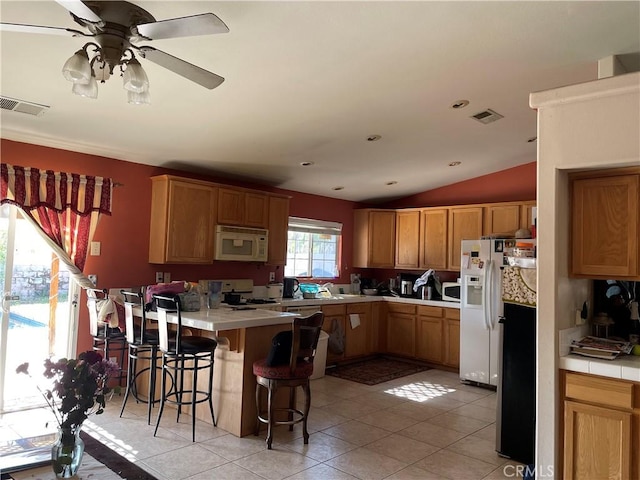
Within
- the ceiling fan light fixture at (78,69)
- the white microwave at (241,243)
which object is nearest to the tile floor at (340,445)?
the white microwave at (241,243)

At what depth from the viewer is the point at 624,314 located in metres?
2.96

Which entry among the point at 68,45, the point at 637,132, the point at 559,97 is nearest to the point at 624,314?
the point at 637,132

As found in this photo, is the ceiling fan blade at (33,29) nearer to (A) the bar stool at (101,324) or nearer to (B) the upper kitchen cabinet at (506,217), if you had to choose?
(A) the bar stool at (101,324)

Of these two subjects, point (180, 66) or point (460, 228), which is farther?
point (460, 228)

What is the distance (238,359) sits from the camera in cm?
360

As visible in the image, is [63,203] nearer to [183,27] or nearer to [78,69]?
[78,69]

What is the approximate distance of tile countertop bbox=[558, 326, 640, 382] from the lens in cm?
232

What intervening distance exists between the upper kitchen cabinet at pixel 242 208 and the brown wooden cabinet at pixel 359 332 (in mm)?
1753

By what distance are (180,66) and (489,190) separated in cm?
513

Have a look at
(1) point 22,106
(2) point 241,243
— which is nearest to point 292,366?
(2) point 241,243

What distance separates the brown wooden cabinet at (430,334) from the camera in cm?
596

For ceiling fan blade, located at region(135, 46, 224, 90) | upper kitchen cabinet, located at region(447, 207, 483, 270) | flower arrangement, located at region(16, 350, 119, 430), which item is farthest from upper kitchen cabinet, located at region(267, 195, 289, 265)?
flower arrangement, located at region(16, 350, 119, 430)

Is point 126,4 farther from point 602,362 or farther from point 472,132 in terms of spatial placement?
point 472,132

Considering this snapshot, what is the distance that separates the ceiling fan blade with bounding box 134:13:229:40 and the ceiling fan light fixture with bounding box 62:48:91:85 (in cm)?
27
